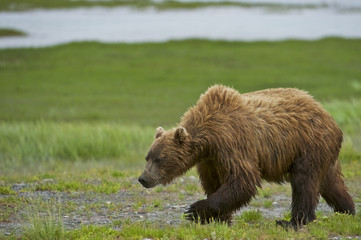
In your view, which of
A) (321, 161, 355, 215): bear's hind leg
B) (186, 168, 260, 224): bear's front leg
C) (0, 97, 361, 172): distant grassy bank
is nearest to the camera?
(186, 168, 260, 224): bear's front leg

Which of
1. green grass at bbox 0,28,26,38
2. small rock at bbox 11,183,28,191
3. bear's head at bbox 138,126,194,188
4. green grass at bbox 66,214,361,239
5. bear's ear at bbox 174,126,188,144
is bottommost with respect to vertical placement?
small rock at bbox 11,183,28,191

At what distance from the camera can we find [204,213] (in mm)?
8219

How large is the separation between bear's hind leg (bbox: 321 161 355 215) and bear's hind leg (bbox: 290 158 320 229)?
1.58 ft

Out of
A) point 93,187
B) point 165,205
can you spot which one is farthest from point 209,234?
point 93,187

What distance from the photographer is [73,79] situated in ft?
112

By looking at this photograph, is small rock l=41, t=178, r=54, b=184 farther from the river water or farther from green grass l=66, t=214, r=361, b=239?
the river water

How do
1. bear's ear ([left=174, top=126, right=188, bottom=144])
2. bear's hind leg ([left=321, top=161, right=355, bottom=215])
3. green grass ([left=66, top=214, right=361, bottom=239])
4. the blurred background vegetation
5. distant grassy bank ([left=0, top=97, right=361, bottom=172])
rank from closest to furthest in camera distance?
green grass ([left=66, top=214, right=361, bottom=239]) < bear's ear ([left=174, top=126, right=188, bottom=144]) < bear's hind leg ([left=321, top=161, right=355, bottom=215]) < distant grassy bank ([left=0, top=97, right=361, bottom=172]) < the blurred background vegetation

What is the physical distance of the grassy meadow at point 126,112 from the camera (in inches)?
332

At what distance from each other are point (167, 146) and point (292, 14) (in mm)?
66818

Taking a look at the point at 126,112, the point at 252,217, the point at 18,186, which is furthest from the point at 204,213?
the point at 126,112

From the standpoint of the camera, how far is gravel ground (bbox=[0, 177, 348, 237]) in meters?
9.21

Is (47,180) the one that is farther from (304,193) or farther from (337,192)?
(337,192)

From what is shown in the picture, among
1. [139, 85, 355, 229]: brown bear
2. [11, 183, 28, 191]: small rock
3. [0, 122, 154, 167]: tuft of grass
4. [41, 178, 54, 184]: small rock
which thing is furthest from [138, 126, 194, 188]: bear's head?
[0, 122, 154, 167]: tuft of grass

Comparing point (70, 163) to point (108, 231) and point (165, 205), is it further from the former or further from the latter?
point (108, 231)
